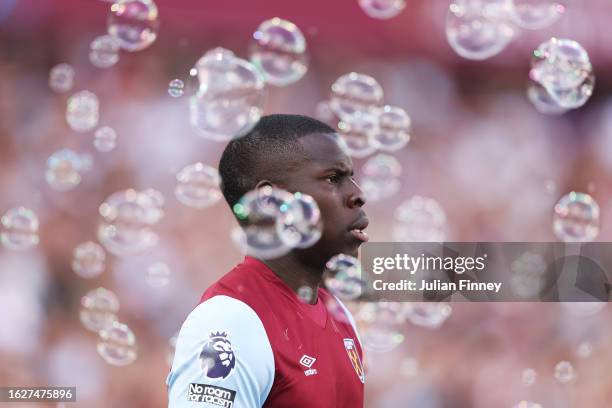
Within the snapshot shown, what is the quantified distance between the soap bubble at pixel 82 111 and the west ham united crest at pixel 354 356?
2.19 m

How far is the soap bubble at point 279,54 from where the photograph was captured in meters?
2.39

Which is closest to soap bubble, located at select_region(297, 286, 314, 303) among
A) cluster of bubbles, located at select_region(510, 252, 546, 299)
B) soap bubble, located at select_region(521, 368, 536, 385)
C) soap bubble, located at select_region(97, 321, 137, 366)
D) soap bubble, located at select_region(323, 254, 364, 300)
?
soap bubble, located at select_region(323, 254, 364, 300)

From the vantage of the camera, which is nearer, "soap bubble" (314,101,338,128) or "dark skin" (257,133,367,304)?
"dark skin" (257,133,367,304)

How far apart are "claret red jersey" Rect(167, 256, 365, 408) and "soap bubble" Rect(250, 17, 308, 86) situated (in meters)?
0.94

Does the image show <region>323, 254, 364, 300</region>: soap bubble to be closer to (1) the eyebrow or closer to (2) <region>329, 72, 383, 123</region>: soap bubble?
(2) <region>329, 72, 383, 123</region>: soap bubble

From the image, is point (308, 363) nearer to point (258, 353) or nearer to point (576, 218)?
point (258, 353)

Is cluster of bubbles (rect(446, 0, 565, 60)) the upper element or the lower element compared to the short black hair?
upper

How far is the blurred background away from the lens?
383 centimetres

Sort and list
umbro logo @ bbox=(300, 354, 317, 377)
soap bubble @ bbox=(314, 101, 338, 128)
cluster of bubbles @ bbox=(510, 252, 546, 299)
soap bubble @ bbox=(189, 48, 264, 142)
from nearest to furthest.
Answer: umbro logo @ bbox=(300, 354, 317, 377), soap bubble @ bbox=(189, 48, 264, 142), soap bubble @ bbox=(314, 101, 338, 128), cluster of bubbles @ bbox=(510, 252, 546, 299)

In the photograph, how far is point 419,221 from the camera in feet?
9.56

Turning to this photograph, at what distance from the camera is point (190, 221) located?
3.89 metres

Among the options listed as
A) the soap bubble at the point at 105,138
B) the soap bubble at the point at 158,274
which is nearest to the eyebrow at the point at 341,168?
the soap bubble at the point at 158,274

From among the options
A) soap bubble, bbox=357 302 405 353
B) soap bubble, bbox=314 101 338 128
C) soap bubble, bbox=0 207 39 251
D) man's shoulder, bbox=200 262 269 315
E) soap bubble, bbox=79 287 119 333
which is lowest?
man's shoulder, bbox=200 262 269 315

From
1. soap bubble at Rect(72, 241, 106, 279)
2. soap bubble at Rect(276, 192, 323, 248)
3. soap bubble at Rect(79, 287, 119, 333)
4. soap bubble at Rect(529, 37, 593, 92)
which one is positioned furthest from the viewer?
soap bubble at Rect(72, 241, 106, 279)
